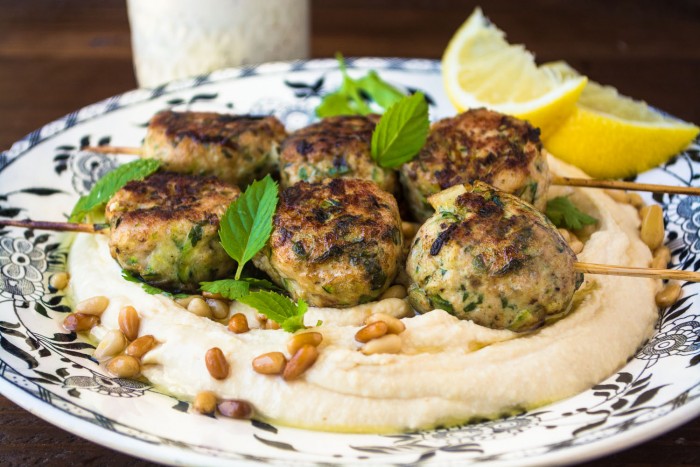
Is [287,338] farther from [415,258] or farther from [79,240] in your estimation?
[79,240]

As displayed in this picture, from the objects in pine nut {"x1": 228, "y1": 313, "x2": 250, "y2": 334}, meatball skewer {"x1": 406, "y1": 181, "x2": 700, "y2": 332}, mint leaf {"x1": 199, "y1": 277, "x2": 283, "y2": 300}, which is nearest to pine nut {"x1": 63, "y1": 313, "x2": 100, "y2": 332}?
mint leaf {"x1": 199, "y1": 277, "x2": 283, "y2": 300}

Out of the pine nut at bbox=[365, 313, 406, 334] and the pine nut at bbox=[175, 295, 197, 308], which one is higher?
the pine nut at bbox=[365, 313, 406, 334]

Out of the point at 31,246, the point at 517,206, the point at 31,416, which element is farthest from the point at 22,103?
the point at 517,206

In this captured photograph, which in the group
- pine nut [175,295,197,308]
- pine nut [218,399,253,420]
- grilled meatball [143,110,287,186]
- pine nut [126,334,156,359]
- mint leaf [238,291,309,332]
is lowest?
pine nut [218,399,253,420]

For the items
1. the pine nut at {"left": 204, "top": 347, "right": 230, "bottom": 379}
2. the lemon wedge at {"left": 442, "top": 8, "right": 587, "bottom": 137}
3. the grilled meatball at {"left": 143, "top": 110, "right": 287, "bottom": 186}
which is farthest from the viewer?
the lemon wedge at {"left": 442, "top": 8, "right": 587, "bottom": 137}

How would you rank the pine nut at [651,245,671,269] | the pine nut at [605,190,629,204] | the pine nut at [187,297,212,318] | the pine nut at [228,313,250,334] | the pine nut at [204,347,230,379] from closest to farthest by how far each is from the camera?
the pine nut at [204,347,230,379]
the pine nut at [228,313,250,334]
the pine nut at [187,297,212,318]
the pine nut at [651,245,671,269]
the pine nut at [605,190,629,204]

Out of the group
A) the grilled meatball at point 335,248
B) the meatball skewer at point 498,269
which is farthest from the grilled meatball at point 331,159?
the meatball skewer at point 498,269

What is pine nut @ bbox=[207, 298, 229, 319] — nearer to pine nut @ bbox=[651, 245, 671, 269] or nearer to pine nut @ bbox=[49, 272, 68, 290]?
pine nut @ bbox=[49, 272, 68, 290]

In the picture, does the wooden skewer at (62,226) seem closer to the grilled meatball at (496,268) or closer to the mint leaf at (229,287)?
the mint leaf at (229,287)
